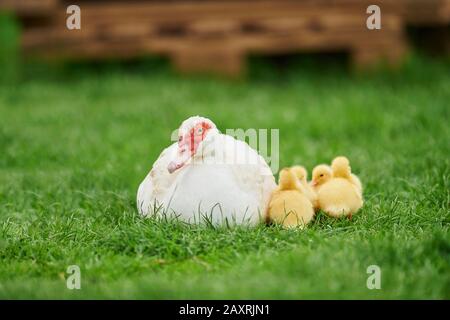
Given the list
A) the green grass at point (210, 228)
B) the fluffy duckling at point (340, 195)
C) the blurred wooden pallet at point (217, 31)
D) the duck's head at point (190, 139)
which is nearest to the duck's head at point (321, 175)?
the fluffy duckling at point (340, 195)

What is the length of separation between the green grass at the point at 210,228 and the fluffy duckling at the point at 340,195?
0.07 m

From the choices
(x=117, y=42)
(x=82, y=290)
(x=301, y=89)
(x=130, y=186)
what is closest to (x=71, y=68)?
(x=117, y=42)

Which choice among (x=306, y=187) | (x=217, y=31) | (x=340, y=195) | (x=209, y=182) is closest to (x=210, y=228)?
(x=209, y=182)

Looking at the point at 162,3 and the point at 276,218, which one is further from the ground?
the point at 162,3

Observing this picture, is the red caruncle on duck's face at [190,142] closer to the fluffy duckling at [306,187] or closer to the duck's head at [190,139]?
the duck's head at [190,139]

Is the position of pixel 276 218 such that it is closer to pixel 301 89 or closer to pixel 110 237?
pixel 110 237

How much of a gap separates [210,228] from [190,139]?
1.57ft

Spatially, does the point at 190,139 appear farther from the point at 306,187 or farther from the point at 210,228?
the point at 306,187

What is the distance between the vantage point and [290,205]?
13.1ft

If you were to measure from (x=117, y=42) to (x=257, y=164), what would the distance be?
16.8ft

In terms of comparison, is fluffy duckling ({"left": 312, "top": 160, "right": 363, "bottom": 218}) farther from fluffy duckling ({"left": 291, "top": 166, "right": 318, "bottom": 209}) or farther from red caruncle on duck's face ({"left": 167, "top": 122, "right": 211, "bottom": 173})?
red caruncle on duck's face ({"left": 167, "top": 122, "right": 211, "bottom": 173})

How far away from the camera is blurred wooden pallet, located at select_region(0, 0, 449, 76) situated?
8.76 metres

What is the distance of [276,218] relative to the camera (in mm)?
4031

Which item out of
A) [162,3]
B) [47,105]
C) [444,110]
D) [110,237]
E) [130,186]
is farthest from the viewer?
[162,3]
